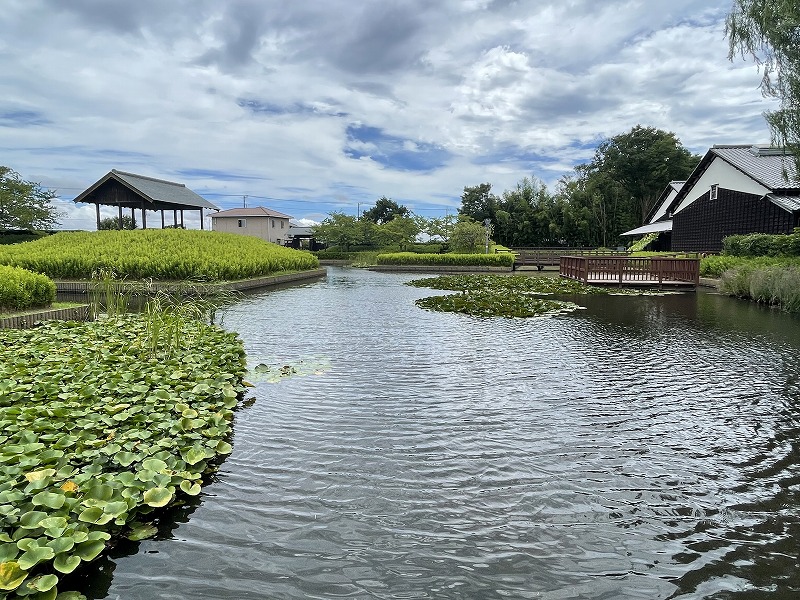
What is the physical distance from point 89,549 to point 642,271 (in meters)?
19.0

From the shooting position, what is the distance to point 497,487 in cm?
352

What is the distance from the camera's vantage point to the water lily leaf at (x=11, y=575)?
7.09ft

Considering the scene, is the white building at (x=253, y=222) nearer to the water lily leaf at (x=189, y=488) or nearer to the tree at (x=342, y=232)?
the tree at (x=342, y=232)

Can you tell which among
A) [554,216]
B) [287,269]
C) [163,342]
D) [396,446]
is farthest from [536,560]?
[554,216]

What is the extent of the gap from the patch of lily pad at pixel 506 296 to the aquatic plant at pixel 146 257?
665cm

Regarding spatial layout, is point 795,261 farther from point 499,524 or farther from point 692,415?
point 499,524

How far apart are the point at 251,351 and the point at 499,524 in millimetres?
5417

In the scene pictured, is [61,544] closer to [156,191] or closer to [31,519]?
[31,519]

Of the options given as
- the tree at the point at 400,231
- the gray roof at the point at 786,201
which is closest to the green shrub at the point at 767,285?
the gray roof at the point at 786,201

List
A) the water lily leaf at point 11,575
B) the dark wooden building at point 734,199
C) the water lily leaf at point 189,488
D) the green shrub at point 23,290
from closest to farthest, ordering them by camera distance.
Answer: the water lily leaf at point 11,575 → the water lily leaf at point 189,488 → the green shrub at point 23,290 → the dark wooden building at point 734,199

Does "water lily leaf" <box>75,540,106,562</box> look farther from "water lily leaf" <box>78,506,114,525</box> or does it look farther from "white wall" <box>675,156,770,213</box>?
"white wall" <box>675,156,770,213</box>

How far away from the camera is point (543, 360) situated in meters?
7.13

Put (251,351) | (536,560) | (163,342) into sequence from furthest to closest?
(251,351) → (163,342) → (536,560)

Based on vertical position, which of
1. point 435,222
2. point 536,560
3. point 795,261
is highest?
point 435,222
